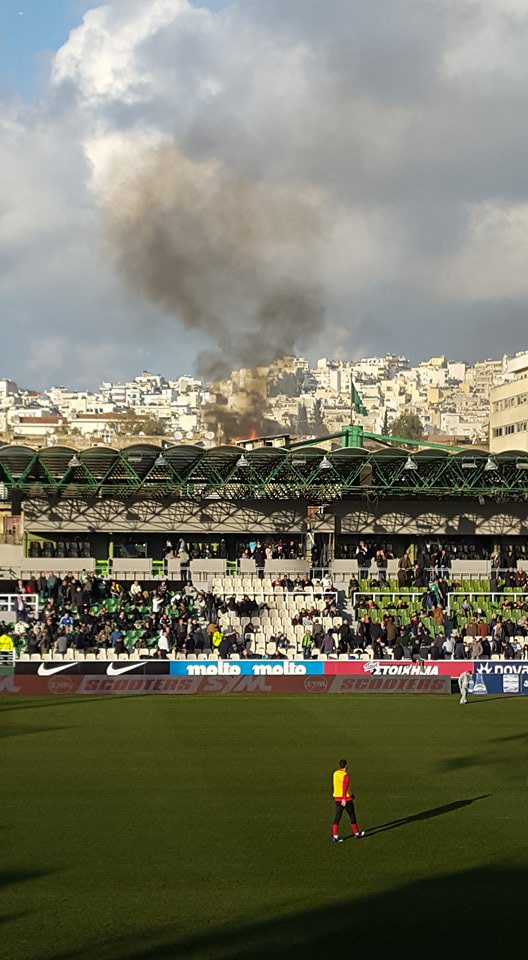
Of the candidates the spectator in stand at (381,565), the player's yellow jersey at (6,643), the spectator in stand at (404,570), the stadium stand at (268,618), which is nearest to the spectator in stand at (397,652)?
the stadium stand at (268,618)

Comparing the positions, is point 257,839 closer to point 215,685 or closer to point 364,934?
point 364,934

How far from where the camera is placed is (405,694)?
42.1m

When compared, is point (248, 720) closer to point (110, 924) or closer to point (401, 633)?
point (401, 633)

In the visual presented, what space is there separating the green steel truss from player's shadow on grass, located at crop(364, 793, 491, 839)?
34.1 metres

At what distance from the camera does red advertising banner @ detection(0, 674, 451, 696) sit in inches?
1594

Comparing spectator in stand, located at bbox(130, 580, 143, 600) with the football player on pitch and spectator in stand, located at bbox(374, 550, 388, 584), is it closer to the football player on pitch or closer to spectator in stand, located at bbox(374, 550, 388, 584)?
spectator in stand, located at bbox(374, 550, 388, 584)

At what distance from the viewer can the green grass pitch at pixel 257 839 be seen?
50.4ft

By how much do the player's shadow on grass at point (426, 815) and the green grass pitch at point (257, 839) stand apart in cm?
6

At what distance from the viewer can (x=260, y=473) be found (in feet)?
201

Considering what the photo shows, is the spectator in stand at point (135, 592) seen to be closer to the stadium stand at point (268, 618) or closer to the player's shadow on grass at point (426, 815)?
the stadium stand at point (268, 618)

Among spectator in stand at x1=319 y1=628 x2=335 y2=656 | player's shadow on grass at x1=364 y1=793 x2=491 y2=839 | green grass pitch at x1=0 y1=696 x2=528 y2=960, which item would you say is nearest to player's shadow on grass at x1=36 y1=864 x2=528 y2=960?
green grass pitch at x1=0 y1=696 x2=528 y2=960

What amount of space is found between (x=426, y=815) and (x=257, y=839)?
3.72 m

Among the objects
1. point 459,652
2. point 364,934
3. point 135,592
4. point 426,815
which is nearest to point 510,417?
point 135,592

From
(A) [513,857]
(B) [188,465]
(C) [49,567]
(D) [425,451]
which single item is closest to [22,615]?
(C) [49,567]
